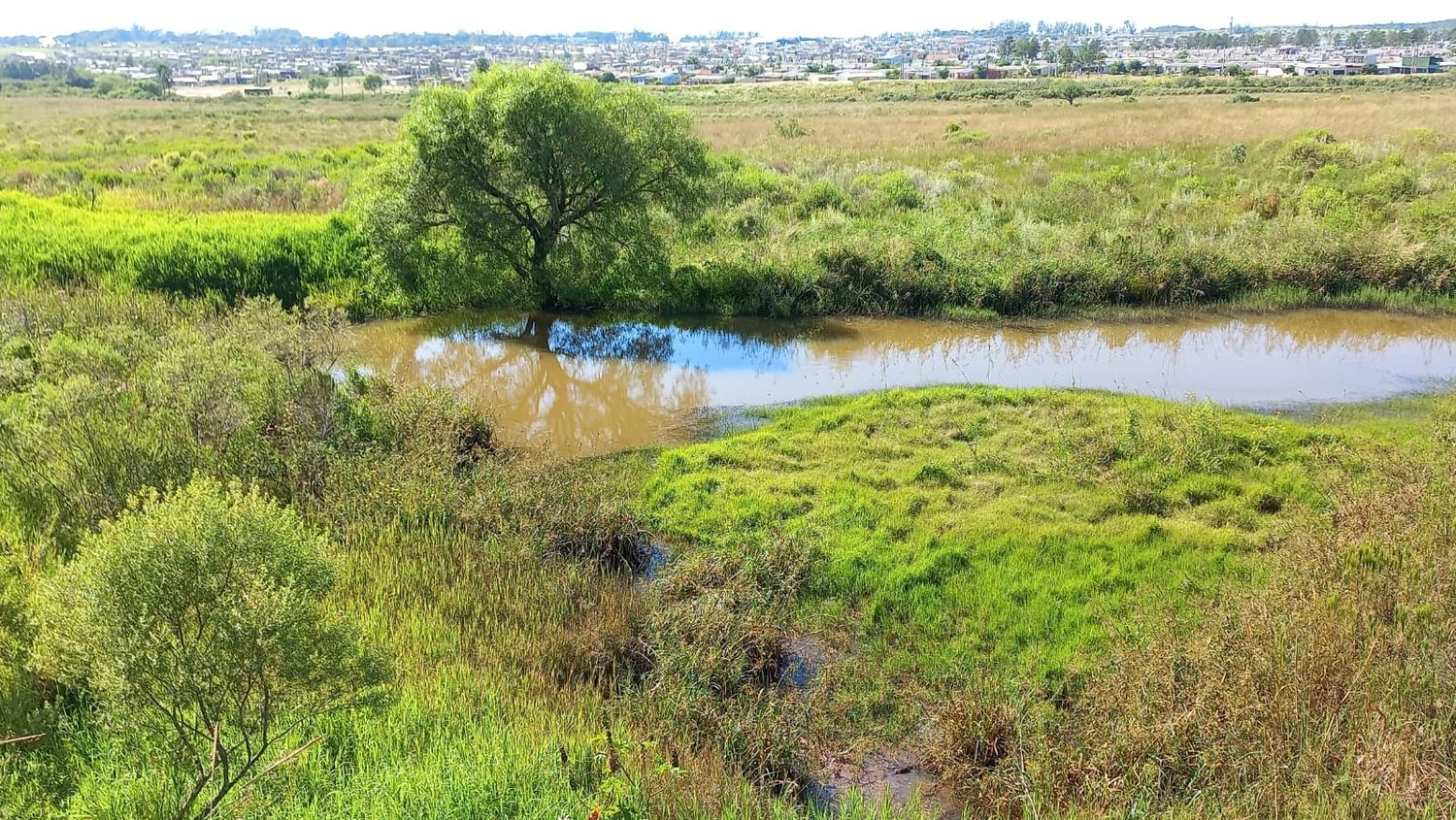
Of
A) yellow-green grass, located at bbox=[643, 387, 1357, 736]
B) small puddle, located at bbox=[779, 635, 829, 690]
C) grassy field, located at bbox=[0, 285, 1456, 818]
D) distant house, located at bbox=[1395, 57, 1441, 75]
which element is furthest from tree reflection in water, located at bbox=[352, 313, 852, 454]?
distant house, located at bbox=[1395, 57, 1441, 75]

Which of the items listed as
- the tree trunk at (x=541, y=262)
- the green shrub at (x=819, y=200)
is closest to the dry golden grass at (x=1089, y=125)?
the green shrub at (x=819, y=200)

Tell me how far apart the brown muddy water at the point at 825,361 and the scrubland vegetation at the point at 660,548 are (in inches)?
33.0

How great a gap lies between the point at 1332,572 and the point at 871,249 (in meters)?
11.6

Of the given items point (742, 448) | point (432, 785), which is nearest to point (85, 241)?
point (742, 448)

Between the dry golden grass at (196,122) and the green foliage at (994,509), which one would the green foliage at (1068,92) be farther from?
the green foliage at (994,509)

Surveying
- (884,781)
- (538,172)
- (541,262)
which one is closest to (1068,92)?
(541,262)

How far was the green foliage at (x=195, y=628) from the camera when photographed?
3795mm

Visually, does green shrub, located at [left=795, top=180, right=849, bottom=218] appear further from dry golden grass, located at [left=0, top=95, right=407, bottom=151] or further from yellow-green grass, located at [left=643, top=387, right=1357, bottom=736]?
dry golden grass, located at [left=0, top=95, right=407, bottom=151]

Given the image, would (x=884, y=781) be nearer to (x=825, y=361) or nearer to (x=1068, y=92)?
(x=825, y=361)

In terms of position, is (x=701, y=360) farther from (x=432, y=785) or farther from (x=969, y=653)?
(x=432, y=785)

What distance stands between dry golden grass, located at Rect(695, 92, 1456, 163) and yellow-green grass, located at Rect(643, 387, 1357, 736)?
20.7 metres

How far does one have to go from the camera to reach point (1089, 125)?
3603cm

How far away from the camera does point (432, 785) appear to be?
453 centimetres

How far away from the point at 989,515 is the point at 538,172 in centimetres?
1028
